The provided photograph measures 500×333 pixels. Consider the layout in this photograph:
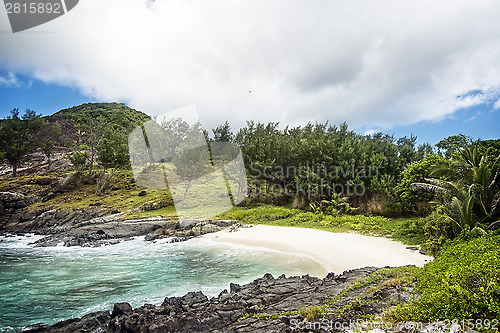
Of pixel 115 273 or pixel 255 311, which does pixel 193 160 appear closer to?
pixel 115 273

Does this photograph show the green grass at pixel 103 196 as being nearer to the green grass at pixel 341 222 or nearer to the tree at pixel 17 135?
the tree at pixel 17 135

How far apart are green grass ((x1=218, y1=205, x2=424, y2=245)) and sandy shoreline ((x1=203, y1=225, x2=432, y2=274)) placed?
50.3 inches

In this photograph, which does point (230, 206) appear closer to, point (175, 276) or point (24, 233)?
point (175, 276)

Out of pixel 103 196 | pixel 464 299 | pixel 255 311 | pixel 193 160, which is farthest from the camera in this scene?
pixel 103 196

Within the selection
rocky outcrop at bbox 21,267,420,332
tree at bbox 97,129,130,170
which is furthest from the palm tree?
tree at bbox 97,129,130,170

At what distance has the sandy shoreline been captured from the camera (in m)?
10.2

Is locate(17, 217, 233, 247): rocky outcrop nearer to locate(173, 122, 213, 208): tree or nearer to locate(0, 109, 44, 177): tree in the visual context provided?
locate(173, 122, 213, 208): tree

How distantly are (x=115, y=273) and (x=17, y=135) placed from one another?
169ft

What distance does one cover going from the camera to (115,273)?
37.6 feet

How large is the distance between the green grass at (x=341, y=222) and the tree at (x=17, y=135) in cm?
4361

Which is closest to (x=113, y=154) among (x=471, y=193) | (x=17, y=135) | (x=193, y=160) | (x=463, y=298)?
(x=193, y=160)

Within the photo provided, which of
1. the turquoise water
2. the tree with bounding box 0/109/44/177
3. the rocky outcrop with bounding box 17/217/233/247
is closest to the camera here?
the turquoise water

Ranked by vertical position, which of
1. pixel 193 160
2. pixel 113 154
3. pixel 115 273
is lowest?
pixel 115 273

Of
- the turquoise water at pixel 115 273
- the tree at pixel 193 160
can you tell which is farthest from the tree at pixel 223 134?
the turquoise water at pixel 115 273
